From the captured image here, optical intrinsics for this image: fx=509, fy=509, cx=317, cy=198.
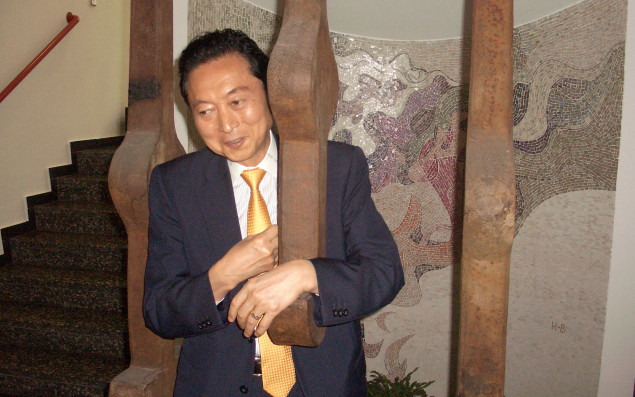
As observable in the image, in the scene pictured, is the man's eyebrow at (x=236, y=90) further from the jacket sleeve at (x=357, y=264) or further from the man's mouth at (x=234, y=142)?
the jacket sleeve at (x=357, y=264)

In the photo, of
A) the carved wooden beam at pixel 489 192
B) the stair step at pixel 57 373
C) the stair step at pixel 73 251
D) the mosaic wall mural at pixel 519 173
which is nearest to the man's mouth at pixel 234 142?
the carved wooden beam at pixel 489 192

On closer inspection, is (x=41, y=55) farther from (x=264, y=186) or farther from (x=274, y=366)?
(x=274, y=366)

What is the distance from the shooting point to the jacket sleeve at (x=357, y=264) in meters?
0.92

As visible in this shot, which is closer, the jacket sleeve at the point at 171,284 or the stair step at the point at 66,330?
the jacket sleeve at the point at 171,284

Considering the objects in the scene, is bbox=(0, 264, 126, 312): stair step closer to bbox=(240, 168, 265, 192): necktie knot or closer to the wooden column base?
the wooden column base

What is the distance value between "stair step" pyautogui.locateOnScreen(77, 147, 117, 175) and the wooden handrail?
2.74 ft

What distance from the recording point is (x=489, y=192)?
0.79m

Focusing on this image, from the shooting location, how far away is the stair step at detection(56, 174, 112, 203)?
A: 420 centimetres

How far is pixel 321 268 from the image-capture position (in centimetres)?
87

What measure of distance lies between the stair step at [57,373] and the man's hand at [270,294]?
2484mm

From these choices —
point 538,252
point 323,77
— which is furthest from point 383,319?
point 323,77

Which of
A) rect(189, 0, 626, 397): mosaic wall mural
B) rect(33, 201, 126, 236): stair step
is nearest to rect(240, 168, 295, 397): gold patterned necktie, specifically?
rect(189, 0, 626, 397): mosaic wall mural

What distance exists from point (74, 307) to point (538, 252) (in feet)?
9.95

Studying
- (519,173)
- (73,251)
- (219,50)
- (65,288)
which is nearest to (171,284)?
(219,50)
